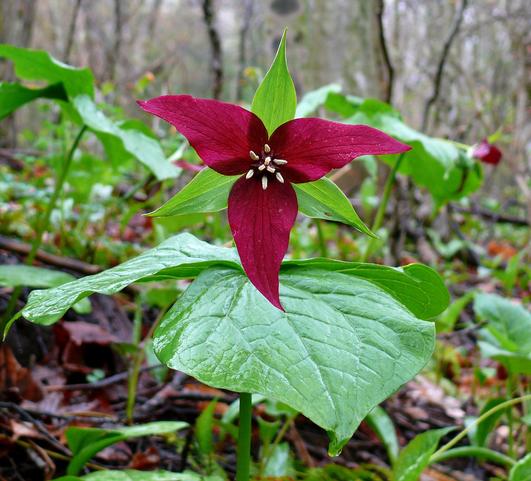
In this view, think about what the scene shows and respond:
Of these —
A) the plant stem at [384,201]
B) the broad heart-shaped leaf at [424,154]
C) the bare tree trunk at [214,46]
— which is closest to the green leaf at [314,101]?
the broad heart-shaped leaf at [424,154]

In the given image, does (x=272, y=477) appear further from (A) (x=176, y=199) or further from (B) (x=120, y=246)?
(B) (x=120, y=246)

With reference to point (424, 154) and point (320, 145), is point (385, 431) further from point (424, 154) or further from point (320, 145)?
point (320, 145)

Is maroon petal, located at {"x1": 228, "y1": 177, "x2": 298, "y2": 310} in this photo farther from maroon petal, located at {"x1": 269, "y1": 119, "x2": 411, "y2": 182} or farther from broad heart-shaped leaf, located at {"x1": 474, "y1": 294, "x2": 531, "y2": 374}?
broad heart-shaped leaf, located at {"x1": 474, "y1": 294, "x2": 531, "y2": 374}

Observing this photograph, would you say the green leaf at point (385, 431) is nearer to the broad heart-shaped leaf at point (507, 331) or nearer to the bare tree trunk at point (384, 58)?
the broad heart-shaped leaf at point (507, 331)

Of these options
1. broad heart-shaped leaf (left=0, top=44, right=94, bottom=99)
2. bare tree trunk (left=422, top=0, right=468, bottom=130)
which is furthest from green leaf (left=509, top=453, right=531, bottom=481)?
bare tree trunk (left=422, top=0, right=468, bottom=130)

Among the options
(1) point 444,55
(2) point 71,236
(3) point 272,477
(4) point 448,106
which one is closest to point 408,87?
(4) point 448,106

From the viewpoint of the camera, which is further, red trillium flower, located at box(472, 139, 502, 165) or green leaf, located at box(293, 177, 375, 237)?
red trillium flower, located at box(472, 139, 502, 165)
